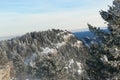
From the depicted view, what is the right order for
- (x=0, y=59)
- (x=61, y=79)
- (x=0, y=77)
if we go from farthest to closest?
(x=0, y=59) < (x=61, y=79) < (x=0, y=77)

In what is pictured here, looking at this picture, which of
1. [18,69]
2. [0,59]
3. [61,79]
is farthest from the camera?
[18,69]

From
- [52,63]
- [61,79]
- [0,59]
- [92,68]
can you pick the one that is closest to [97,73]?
[92,68]

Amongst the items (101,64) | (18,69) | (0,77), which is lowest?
(18,69)

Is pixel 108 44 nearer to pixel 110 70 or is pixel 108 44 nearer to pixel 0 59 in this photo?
pixel 110 70

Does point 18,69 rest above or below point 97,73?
below

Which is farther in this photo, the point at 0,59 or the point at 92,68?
the point at 0,59

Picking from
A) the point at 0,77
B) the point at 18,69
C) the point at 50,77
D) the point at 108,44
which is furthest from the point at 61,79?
the point at 108,44

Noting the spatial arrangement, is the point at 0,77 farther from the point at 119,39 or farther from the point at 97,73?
the point at 119,39
